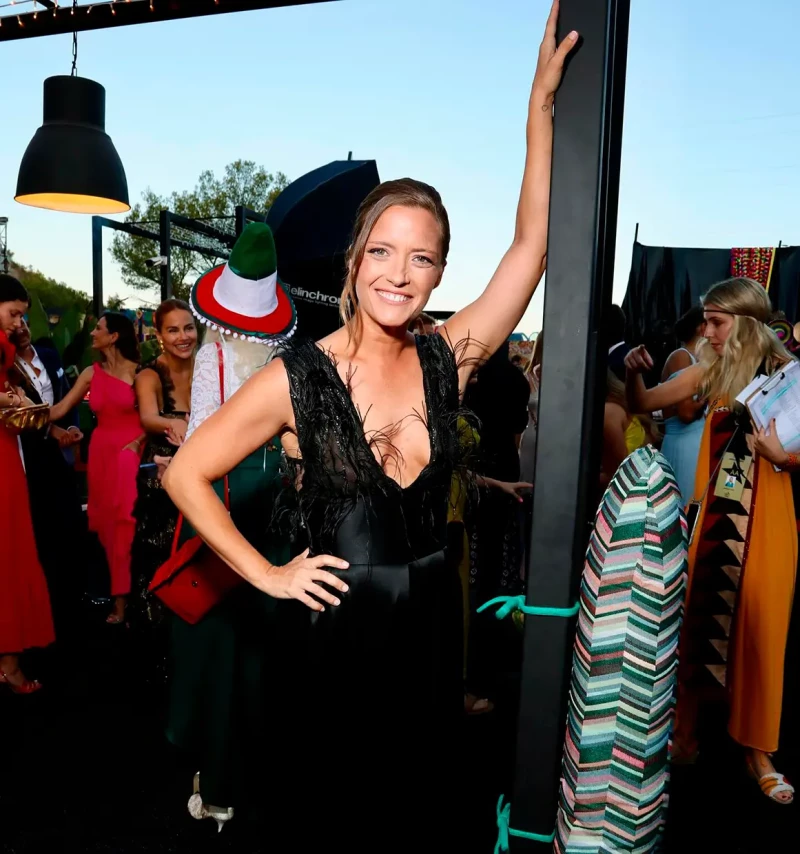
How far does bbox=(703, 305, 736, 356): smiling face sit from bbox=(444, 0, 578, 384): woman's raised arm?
164 cm

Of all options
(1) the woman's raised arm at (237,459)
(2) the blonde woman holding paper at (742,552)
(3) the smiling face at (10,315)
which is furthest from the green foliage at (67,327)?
(1) the woman's raised arm at (237,459)

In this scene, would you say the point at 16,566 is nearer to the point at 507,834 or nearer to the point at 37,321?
the point at 507,834

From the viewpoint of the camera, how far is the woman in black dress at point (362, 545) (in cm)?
142

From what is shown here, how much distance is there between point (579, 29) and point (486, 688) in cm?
327

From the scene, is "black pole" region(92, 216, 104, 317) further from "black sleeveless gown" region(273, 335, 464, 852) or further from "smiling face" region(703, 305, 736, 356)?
"black sleeveless gown" region(273, 335, 464, 852)

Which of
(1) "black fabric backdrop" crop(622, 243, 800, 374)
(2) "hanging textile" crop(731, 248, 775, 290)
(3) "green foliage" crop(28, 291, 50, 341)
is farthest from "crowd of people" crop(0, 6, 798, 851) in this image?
(3) "green foliage" crop(28, 291, 50, 341)

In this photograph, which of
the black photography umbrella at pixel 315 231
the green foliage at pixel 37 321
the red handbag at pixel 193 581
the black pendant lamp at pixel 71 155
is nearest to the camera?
the red handbag at pixel 193 581

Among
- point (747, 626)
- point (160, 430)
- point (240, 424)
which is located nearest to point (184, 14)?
point (160, 430)

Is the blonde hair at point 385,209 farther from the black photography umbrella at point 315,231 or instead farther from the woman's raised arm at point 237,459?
the black photography umbrella at point 315,231

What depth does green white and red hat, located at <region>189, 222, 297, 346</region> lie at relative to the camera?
103 inches

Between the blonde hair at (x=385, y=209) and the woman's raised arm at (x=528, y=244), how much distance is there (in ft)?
0.46

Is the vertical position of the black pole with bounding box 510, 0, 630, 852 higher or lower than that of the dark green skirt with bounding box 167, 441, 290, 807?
higher

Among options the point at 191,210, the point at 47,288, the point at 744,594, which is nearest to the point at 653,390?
the point at 744,594

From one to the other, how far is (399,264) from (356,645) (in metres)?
0.74
